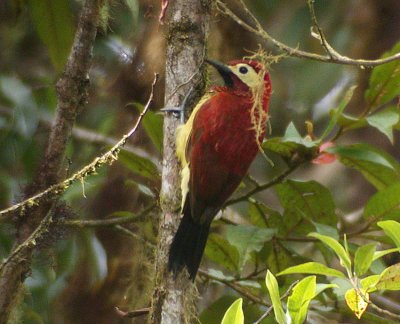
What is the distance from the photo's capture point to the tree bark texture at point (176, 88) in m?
2.81

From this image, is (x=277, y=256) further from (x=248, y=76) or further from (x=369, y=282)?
(x=369, y=282)

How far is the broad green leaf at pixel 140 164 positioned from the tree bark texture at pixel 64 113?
0.35 metres

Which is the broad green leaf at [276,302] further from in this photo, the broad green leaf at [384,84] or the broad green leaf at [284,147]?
the broad green leaf at [384,84]

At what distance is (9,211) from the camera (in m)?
2.54

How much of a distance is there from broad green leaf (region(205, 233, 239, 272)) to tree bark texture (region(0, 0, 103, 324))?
2.34 feet

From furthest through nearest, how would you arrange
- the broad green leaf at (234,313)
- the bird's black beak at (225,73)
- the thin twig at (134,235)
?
the thin twig at (134,235)
the bird's black beak at (225,73)
the broad green leaf at (234,313)

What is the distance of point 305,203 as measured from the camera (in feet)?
11.1

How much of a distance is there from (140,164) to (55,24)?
618mm

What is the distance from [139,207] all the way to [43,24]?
2.85 ft

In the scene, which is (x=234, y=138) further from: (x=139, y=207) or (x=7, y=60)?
(x=7, y=60)

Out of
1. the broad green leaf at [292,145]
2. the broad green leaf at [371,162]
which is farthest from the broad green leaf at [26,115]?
the broad green leaf at [371,162]

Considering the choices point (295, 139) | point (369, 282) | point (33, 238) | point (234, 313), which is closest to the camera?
point (234, 313)

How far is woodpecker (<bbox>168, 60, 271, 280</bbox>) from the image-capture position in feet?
9.72

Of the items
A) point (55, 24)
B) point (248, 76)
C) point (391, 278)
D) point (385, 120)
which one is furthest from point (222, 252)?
point (391, 278)
